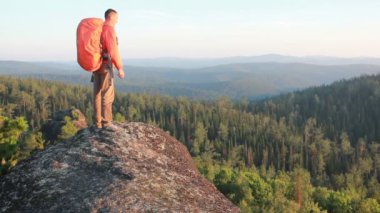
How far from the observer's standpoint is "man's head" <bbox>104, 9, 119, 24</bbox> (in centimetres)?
1554

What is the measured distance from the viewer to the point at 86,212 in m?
10.9

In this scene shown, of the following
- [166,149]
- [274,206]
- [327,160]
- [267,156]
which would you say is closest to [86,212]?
[166,149]

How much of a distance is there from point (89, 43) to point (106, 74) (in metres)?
1.91

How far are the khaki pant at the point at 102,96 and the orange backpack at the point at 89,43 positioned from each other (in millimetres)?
1114

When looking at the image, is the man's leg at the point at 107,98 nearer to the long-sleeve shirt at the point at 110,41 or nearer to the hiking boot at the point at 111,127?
the hiking boot at the point at 111,127

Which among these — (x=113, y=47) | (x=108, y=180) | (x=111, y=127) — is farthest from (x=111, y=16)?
(x=108, y=180)

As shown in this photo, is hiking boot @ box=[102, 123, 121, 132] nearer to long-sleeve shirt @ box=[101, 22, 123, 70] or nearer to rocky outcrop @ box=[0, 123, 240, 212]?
rocky outcrop @ box=[0, 123, 240, 212]

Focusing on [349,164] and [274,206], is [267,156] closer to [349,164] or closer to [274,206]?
[349,164]

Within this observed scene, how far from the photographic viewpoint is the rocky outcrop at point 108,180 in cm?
1134

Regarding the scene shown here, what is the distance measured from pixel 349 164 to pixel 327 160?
10.5 metres

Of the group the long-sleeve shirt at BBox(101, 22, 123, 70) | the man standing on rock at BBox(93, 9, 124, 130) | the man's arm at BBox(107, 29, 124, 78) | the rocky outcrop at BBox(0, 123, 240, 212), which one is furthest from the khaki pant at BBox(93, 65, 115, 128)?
the rocky outcrop at BBox(0, 123, 240, 212)

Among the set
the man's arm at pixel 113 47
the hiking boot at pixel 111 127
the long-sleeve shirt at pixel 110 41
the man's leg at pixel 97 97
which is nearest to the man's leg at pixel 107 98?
the man's leg at pixel 97 97

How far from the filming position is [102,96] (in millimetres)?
17172

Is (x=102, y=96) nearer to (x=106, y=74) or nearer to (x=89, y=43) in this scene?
(x=106, y=74)
